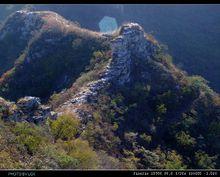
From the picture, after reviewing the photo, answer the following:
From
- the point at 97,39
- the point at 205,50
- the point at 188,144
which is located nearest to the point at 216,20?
the point at 205,50

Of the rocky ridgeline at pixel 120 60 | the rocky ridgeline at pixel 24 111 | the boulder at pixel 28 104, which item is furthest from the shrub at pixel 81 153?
the rocky ridgeline at pixel 120 60

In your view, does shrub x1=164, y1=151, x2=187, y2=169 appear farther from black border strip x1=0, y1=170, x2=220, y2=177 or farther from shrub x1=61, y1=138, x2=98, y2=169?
black border strip x1=0, y1=170, x2=220, y2=177

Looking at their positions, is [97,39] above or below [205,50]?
above

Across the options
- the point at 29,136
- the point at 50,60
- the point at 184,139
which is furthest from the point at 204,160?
the point at 50,60

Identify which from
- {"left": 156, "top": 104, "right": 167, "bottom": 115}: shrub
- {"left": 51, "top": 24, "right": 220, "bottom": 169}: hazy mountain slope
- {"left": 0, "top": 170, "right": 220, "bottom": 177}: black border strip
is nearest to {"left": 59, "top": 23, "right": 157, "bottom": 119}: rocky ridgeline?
{"left": 51, "top": 24, "right": 220, "bottom": 169}: hazy mountain slope

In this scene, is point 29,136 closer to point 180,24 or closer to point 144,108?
point 144,108

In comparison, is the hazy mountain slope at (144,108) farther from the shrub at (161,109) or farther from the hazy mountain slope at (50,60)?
the hazy mountain slope at (50,60)

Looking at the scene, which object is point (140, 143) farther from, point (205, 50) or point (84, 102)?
point (205, 50)
